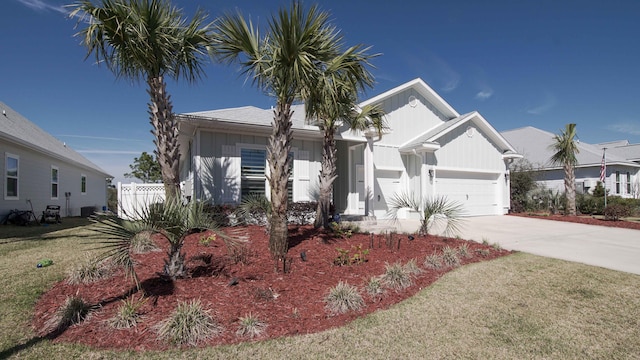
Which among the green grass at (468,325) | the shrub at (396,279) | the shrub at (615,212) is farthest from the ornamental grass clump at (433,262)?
the shrub at (615,212)

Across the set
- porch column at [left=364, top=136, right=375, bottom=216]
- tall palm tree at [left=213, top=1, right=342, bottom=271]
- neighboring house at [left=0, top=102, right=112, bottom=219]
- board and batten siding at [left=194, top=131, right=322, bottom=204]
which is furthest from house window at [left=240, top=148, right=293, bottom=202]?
neighboring house at [left=0, top=102, right=112, bottom=219]

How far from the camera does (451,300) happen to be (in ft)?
15.8

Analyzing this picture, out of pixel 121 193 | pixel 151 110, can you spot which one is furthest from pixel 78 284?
pixel 121 193

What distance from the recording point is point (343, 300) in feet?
14.3

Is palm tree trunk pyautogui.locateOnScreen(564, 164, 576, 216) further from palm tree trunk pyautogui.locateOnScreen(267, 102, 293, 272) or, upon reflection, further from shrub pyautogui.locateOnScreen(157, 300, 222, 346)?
shrub pyautogui.locateOnScreen(157, 300, 222, 346)

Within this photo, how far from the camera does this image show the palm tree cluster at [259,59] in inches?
227

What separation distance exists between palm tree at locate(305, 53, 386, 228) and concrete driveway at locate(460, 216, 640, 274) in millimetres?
4939

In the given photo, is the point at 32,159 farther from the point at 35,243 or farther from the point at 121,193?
the point at 35,243

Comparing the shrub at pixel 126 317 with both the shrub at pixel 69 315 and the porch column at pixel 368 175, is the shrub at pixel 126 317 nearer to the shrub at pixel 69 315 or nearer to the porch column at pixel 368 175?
the shrub at pixel 69 315

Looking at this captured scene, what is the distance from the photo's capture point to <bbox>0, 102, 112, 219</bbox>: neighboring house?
13.0m

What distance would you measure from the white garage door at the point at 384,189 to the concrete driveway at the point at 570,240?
367 centimetres

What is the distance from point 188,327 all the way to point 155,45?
732 centimetres

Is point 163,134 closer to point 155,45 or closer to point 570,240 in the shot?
point 155,45

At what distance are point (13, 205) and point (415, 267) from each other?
16947 mm
